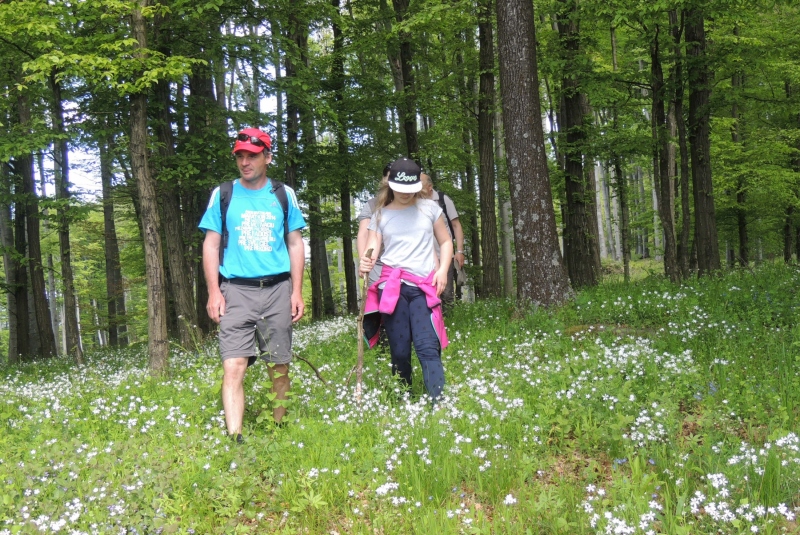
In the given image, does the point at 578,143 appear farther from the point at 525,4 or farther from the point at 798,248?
the point at 798,248

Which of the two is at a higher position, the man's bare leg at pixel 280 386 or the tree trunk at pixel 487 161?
the tree trunk at pixel 487 161

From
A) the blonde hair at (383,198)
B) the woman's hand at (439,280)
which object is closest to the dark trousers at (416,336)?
the woman's hand at (439,280)

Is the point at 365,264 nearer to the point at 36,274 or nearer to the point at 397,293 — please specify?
the point at 397,293

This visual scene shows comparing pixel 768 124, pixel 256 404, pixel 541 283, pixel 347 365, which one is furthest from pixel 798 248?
pixel 256 404

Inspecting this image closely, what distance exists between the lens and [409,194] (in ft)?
17.7

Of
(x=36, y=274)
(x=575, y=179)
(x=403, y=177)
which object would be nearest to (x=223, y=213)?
(x=403, y=177)

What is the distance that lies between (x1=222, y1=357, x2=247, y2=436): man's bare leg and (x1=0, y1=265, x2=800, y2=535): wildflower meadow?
0.17m

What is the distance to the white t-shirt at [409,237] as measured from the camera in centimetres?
541

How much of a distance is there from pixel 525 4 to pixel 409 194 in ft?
16.6

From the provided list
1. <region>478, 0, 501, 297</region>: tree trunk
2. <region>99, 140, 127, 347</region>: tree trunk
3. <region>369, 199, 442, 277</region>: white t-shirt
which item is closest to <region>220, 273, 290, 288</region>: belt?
<region>369, 199, 442, 277</region>: white t-shirt

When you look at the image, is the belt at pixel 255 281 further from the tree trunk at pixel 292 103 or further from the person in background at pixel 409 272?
the tree trunk at pixel 292 103

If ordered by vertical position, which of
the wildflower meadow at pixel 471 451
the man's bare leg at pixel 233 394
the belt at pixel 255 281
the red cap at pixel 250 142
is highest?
the red cap at pixel 250 142

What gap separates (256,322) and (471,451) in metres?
2.18

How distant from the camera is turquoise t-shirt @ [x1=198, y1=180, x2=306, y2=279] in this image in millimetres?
5004
